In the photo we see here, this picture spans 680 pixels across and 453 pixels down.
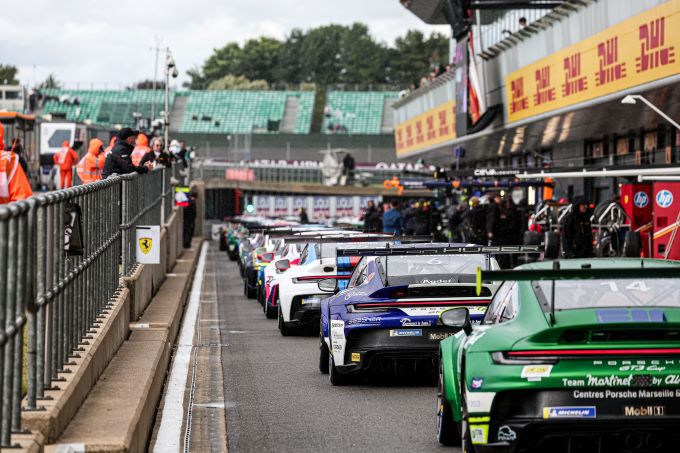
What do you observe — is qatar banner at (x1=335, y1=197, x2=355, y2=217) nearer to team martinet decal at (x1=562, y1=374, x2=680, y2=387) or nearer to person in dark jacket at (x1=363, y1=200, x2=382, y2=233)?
person in dark jacket at (x1=363, y1=200, x2=382, y2=233)

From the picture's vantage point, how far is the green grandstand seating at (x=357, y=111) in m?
148

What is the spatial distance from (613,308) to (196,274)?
3293cm

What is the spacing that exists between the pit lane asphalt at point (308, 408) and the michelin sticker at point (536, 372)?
6.35 ft

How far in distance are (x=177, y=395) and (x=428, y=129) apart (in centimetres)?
5641

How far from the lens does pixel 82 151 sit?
59375 millimetres

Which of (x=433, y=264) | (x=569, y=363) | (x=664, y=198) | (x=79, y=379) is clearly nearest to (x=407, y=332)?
(x=433, y=264)

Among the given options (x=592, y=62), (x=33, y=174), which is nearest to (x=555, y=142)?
(x=592, y=62)

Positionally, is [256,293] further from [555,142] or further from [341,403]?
[555,142]

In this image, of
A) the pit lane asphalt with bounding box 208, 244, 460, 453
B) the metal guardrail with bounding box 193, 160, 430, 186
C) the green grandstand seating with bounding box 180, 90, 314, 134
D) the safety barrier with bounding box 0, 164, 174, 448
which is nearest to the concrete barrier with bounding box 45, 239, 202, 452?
the safety barrier with bounding box 0, 164, 174, 448

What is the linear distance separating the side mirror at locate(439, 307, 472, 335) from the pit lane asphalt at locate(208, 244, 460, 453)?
0.98m

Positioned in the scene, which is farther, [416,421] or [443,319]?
[416,421]

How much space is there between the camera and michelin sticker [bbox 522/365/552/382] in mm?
8094

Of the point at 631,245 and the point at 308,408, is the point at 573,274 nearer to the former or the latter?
the point at 308,408

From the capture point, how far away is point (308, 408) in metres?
12.3
